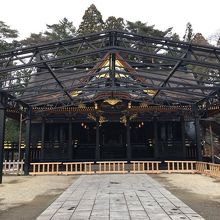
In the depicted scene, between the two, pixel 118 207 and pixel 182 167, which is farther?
pixel 182 167

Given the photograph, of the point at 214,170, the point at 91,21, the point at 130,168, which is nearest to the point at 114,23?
the point at 91,21

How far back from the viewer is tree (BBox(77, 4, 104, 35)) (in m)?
37.7

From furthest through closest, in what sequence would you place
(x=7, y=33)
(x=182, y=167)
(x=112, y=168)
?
1. (x=7, y=33)
2. (x=112, y=168)
3. (x=182, y=167)

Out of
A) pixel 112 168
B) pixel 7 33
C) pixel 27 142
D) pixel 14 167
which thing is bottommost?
pixel 112 168

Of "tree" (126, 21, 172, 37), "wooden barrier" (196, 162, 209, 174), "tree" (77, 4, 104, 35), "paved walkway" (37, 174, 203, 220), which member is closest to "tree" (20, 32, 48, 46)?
"tree" (77, 4, 104, 35)

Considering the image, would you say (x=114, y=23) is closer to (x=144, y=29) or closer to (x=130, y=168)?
(x=144, y=29)

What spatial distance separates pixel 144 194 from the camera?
7809 mm

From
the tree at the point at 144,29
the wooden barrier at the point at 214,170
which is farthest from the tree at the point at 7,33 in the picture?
the wooden barrier at the point at 214,170

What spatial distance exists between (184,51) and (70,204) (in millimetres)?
6737

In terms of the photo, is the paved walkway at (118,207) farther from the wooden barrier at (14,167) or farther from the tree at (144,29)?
the tree at (144,29)

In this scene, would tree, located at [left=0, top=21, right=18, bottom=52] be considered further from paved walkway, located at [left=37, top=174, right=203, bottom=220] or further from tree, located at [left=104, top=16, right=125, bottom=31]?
paved walkway, located at [left=37, top=174, right=203, bottom=220]

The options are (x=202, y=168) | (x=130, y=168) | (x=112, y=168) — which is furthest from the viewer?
(x=130, y=168)

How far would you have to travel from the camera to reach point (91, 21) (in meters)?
39.2

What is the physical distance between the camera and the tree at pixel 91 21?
3766 centimetres
